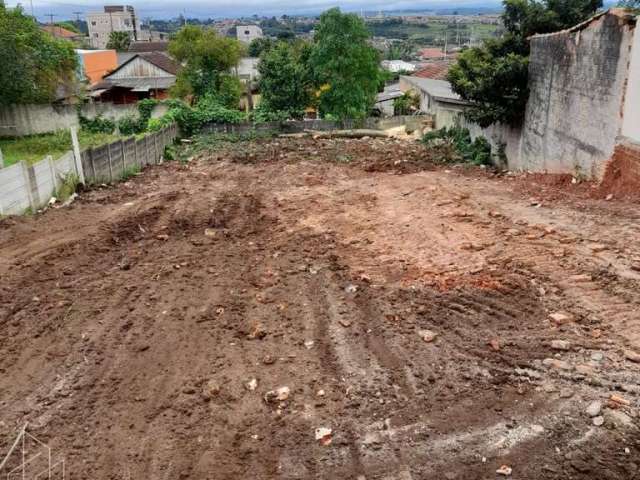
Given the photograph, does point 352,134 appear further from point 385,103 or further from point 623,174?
point 623,174

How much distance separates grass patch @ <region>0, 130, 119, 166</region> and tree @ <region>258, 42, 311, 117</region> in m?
7.86

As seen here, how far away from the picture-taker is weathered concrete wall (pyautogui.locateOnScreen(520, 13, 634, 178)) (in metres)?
9.76

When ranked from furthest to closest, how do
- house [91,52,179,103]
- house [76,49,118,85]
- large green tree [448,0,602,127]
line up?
house [76,49,118,85] → house [91,52,179,103] → large green tree [448,0,602,127]

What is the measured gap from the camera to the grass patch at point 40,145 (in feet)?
63.8

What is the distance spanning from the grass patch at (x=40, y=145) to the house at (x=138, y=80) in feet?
42.5

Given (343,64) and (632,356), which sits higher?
(343,64)

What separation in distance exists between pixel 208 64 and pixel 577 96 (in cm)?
2176

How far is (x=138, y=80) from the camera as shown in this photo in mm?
38938

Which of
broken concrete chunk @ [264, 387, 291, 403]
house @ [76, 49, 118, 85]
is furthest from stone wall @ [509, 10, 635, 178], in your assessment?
house @ [76, 49, 118, 85]

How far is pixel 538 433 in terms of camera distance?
4109 millimetres

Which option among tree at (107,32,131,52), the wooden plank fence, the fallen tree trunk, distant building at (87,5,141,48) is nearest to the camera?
the wooden plank fence

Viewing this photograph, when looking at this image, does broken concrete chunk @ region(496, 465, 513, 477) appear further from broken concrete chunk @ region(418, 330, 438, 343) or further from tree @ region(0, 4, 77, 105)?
tree @ region(0, 4, 77, 105)

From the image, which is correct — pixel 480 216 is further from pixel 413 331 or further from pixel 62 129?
pixel 62 129

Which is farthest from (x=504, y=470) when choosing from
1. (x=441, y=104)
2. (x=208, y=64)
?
(x=208, y=64)
